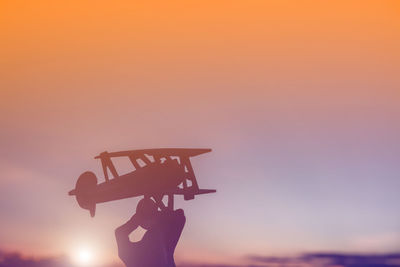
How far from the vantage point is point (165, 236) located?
22.9 metres

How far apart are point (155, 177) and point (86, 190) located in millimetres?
3178

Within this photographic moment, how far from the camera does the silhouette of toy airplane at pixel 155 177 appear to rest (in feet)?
74.0

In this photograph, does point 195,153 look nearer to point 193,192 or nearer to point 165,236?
point 193,192

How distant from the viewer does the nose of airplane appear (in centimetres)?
2414

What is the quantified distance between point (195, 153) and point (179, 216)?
2.34m

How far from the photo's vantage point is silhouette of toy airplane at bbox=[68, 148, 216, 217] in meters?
22.6

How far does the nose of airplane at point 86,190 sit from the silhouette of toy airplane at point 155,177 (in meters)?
0.54

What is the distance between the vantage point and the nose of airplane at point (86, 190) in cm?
2414

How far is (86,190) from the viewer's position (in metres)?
24.2

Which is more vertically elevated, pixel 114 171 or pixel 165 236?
pixel 114 171

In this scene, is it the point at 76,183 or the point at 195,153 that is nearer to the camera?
the point at 195,153

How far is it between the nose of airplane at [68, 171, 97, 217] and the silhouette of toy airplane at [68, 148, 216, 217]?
545 mm

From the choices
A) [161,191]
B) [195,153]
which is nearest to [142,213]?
[161,191]

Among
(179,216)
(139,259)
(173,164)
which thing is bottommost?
(139,259)
